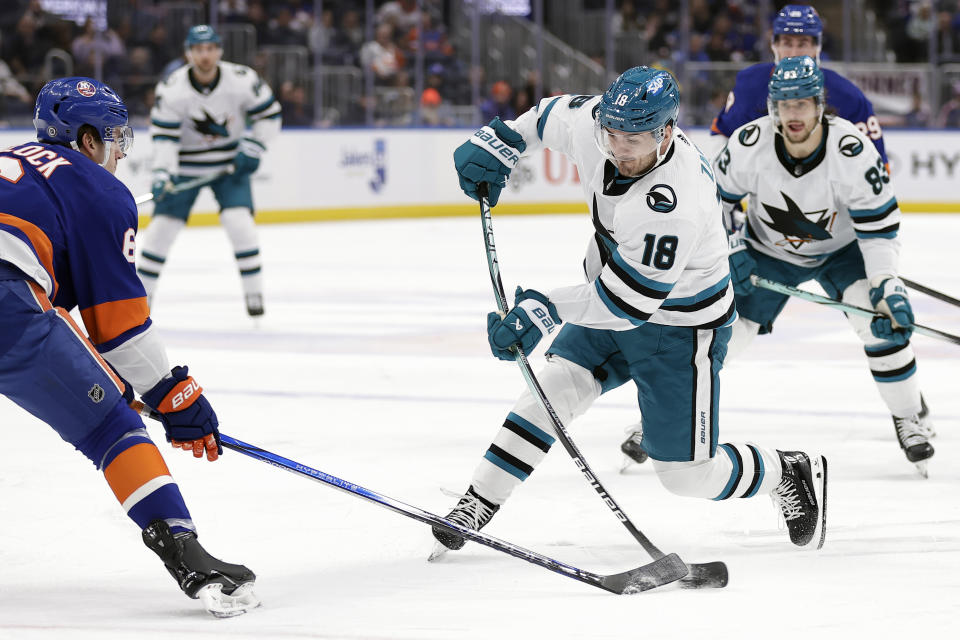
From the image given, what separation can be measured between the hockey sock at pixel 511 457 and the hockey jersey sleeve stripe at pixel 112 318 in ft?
2.85

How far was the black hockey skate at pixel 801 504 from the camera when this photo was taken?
293 cm

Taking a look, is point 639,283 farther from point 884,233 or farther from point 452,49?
point 452,49

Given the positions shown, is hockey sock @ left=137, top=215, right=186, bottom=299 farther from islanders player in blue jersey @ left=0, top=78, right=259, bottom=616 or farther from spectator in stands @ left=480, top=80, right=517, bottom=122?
spectator in stands @ left=480, top=80, right=517, bottom=122

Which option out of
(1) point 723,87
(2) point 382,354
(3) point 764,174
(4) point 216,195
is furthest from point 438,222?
(3) point 764,174

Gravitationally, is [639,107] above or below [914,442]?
above

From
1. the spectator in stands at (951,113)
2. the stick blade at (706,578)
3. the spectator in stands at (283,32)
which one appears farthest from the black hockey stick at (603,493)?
the spectator in stands at (951,113)

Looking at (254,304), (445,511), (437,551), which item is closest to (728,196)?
(445,511)

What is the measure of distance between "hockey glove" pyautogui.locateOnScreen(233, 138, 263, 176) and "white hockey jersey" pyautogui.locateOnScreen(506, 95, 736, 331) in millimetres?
3708

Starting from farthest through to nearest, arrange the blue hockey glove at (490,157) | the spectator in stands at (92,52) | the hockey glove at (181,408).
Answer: the spectator in stands at (92,52)
the blue hockey glove at (490,157)
the hockey glove at (181,408)

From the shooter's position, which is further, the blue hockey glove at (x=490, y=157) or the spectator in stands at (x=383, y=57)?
the spectator in stands at (x=383, y=57)

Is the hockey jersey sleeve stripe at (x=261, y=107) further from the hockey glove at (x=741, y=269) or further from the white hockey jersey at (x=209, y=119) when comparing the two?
the hockey glove at (x=741, y=269)

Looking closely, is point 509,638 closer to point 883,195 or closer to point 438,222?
point 883,195

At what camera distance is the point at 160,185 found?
19.9ft

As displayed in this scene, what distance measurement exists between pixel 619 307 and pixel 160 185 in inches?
157
